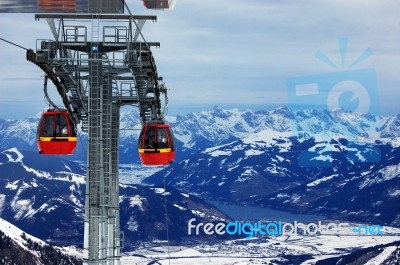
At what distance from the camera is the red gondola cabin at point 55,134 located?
27.7 metres

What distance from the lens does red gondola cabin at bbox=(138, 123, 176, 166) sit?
2889 cm

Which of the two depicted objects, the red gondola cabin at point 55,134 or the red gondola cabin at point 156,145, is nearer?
the red gondola cabin at point 55,134

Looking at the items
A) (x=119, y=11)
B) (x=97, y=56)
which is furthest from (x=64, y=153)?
(x=119, y=11)

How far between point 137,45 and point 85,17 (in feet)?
5.16

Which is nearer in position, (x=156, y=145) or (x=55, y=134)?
(x=55, y=134)

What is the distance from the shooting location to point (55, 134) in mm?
27703

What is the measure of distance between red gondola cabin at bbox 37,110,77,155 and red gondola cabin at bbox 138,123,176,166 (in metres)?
2.11

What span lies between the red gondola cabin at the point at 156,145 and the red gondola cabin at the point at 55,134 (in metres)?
2.11

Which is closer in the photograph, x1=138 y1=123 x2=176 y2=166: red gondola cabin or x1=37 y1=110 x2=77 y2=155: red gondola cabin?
x1=37 y1=110 x2=77 y2=155: red gondola cabin

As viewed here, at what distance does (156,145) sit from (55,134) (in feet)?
9.62

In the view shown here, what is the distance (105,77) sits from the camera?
29344mm

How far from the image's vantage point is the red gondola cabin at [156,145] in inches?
1137

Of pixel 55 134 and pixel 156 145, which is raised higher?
pixel 55 134

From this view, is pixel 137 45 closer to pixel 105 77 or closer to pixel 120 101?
pixel 105 77
